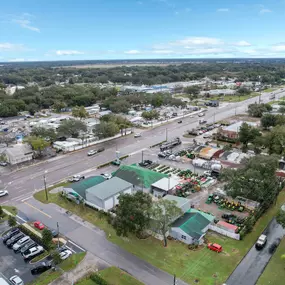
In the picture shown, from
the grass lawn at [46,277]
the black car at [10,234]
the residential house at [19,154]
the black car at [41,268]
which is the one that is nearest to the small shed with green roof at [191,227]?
the grass lawn at [46,277]

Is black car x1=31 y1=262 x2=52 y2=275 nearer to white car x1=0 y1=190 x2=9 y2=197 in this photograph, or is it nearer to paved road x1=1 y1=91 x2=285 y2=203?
paved road x1=1 y1=91 x2=285 y2=203

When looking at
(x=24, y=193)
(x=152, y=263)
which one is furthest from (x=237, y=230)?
(x=24, y=193)

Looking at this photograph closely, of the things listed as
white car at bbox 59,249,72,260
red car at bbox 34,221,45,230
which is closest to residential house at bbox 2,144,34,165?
red car at bbox 34,221,45,230

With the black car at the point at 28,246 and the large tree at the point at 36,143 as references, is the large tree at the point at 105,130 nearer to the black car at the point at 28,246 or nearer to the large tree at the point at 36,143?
the large tree at the point at 36,143

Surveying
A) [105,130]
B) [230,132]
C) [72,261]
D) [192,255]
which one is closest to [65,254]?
[72,261]

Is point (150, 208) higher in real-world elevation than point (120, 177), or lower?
higher

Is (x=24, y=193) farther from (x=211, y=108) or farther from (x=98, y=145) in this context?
(x=211, y=108)

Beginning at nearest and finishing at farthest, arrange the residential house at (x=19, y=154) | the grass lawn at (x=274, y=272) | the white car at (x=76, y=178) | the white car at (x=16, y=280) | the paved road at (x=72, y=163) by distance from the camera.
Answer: the white car at (x=16, y=280), the grass lawn at (x=274, y=272), the paved road at (x=72, y=163), the white car at (x=76, y=178), the residential house at (x=19, y=154)
